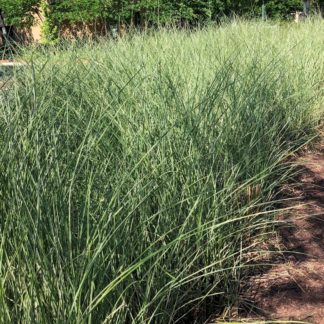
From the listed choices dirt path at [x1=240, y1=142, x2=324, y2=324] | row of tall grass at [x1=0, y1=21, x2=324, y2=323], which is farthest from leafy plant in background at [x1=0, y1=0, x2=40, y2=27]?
dirt path at [x1=240, y1=142, x2=324, y2=324]

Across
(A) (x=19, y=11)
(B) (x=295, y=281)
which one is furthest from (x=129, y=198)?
(A) (x=19, y=11)

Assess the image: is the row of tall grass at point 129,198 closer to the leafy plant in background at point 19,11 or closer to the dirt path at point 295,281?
the dirt path at point 295,281

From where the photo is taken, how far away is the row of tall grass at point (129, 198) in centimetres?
145

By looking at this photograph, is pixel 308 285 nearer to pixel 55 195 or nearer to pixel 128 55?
pixel 55 195

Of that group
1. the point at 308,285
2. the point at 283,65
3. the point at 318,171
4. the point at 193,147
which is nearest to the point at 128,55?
the point at 283,65

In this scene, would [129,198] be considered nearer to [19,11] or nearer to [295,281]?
[295,281]

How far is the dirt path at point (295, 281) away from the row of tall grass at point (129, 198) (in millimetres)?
128

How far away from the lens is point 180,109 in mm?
2424

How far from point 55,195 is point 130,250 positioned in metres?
0.38

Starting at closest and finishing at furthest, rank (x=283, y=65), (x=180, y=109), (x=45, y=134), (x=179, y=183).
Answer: (x=45, y=134)
(x=179, y=183)
(x=180, y=109)
(x=283, y=65)

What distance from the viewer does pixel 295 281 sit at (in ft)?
7.40

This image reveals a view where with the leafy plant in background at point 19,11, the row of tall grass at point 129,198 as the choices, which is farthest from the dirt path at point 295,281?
the leafy plant in background at point 19,11

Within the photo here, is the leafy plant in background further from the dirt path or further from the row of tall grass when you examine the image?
the dirt path

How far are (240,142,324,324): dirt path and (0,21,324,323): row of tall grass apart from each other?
0.42 feet
